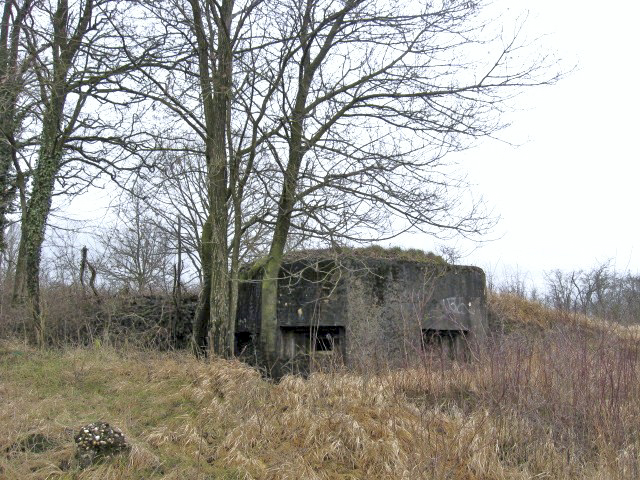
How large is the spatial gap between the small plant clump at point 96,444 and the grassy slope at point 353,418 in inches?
4.6

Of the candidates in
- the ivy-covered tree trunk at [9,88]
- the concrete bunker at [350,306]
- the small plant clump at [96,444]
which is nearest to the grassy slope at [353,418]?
the small plant clump at [96,444]

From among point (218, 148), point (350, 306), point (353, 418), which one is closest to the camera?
point (353, 418)

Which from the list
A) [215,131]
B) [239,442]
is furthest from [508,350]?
[215,131]

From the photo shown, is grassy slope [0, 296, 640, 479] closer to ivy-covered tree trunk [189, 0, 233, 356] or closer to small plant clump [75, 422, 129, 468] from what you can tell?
small plant clump [75, 422, 129, 468]

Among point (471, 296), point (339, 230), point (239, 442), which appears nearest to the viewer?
point (239, 442)

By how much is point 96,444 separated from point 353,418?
2.31 metres

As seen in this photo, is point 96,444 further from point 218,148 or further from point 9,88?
point 9,88

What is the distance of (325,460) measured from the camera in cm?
554

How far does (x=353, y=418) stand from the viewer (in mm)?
6090

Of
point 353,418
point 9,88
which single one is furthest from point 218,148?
point 353,418

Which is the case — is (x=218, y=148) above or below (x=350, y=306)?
above

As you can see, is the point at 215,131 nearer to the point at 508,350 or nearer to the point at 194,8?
the point at 194,8

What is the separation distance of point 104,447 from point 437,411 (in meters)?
2.96

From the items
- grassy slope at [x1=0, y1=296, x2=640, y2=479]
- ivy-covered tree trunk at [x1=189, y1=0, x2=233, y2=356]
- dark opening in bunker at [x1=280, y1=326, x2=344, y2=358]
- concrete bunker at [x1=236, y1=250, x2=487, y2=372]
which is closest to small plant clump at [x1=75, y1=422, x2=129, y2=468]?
grassy slope at [x1=0, y1=296, x2=640, y2=479]
